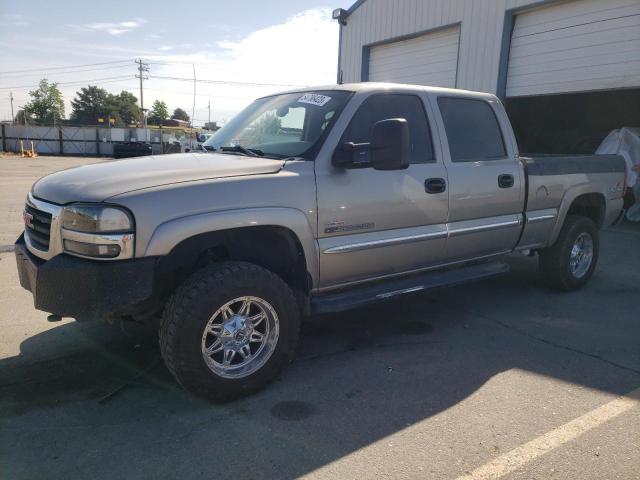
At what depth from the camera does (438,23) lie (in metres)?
11.8

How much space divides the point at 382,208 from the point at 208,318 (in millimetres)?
1508

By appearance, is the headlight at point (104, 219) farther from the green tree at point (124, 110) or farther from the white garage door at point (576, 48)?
the green tree at point (124, 110)

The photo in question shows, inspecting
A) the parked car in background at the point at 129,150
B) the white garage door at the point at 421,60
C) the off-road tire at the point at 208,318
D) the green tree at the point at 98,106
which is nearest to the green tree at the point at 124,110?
the green tree at the point at 98,106

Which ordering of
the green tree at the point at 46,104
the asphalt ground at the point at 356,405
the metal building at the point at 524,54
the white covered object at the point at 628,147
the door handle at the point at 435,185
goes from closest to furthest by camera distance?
the asphalt ground at the point at 356,405 < the door handle at the point at 435,185 < the metal building at the point at 524,54 < the white covered object at the point at 628,147 < the green tree at the point at 46,104

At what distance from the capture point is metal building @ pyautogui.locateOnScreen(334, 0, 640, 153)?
913 centimetres

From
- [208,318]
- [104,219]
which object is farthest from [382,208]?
[104,219]

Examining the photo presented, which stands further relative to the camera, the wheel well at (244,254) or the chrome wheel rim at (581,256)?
the chrome wheel rim at (581,256)

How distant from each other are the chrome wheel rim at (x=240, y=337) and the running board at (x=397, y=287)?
40 centimetres

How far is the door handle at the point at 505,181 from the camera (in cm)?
460

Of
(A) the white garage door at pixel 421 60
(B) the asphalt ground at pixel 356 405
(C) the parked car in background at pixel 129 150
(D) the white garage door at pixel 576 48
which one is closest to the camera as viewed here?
(B) the asphalt ground at pixel 356 405

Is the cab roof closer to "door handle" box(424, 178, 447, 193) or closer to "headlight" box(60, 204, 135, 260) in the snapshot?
"door handle" box(424, 178, 447, 193)

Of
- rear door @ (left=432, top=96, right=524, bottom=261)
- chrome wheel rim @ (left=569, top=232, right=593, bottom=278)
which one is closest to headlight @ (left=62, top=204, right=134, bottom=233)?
rear door @ (left=432, top=96, right=524, bottom=261)

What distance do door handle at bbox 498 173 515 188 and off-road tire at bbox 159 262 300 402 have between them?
2393 mm

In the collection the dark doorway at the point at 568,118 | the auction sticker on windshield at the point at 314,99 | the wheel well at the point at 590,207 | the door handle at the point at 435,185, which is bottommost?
the wheel well at the point at 590,207
